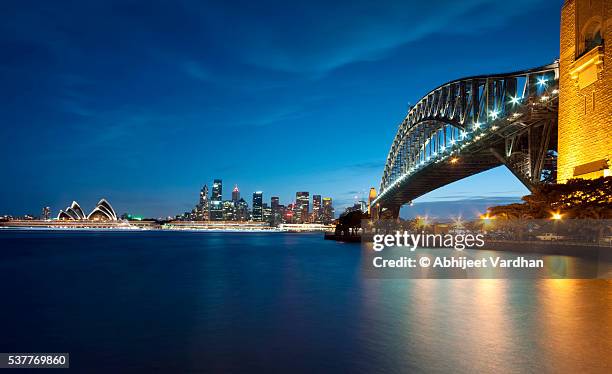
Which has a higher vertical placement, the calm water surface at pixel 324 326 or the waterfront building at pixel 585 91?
the waterfront building at pixel 585 91

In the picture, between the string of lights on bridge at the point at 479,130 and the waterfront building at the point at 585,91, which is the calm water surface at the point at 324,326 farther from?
the string of lights on bridge at the point at 479,130

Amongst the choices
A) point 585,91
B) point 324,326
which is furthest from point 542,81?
point 324,326

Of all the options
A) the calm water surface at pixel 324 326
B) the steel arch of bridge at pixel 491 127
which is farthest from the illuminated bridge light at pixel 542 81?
the calm water surface at pixel 324 326

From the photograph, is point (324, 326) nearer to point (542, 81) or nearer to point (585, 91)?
point (585, 91)

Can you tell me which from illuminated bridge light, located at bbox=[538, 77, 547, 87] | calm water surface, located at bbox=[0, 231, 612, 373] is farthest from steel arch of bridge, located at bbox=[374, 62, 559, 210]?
calm water surface, located at bbox=[0, 231, 612, 373]

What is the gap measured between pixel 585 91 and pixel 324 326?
28.5 meters

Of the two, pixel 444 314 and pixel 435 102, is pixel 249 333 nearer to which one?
pixel 444 314

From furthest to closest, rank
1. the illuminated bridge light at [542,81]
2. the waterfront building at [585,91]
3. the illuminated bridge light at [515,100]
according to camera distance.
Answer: the illuminated bridge light at [515,100], the illuminated bridge light at [542,81], the waterfront building at [585,91]

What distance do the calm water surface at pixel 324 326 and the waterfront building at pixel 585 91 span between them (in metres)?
16.0

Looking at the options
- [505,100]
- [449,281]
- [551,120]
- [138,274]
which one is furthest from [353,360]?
[505,100]

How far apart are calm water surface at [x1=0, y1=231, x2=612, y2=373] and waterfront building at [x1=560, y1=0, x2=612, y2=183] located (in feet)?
52.3

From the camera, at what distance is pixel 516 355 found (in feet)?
28.8

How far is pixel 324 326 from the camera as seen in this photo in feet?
40.3

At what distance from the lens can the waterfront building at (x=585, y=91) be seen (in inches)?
1198
